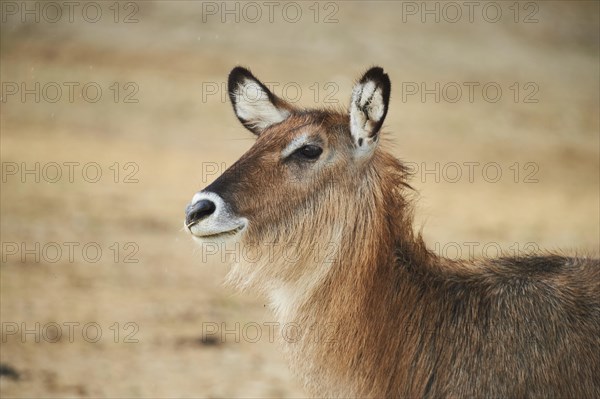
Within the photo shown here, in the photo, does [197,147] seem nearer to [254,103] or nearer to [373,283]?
[254,103]

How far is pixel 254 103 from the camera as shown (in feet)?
22.9

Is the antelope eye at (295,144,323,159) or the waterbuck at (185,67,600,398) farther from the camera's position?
the antelope eye at (295,144,323,159)

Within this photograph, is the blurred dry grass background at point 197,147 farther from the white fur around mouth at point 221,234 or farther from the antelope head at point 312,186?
the white fur around mouth at point 221,234

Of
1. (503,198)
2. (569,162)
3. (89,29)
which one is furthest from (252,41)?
(503,198)

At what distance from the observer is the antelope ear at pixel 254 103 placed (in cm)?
688

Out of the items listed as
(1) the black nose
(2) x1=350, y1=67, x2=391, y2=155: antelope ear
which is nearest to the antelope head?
(2) x1=350, y1=67, x2=391, y2=155: antelope ear

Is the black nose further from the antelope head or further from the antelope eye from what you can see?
the antelope eye

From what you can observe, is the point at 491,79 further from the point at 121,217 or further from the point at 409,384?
the point at 409,384

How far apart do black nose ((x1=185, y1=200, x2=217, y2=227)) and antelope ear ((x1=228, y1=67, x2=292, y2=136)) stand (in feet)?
3.92

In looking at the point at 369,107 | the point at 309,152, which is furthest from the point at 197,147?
the point at 369,107

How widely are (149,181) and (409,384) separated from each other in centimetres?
1608

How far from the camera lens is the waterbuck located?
5.79 metres

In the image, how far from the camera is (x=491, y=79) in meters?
35.5

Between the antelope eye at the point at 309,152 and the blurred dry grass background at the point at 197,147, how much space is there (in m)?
0.78
